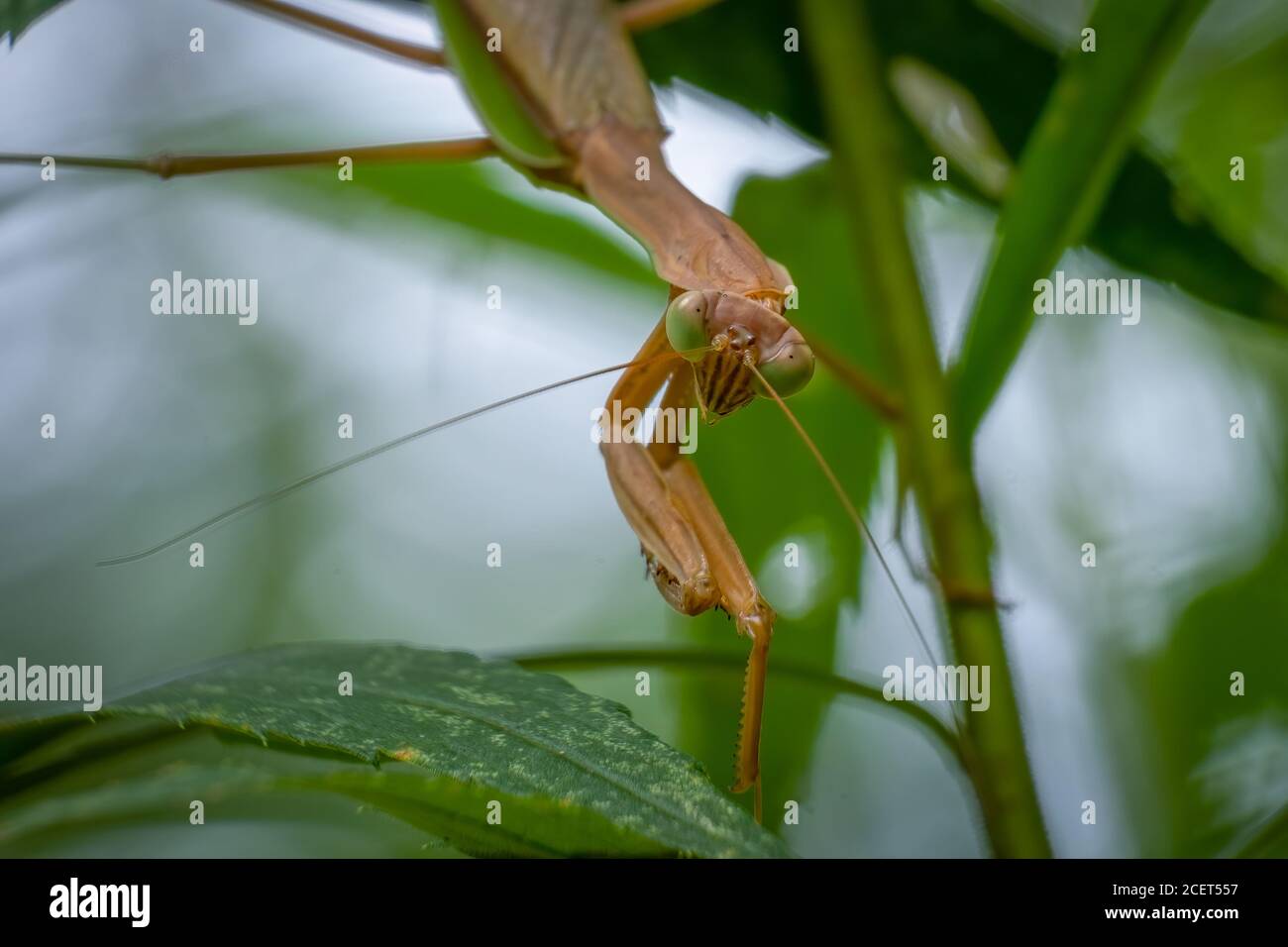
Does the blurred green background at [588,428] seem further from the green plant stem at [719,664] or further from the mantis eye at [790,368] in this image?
the mantis eye at [790,368]

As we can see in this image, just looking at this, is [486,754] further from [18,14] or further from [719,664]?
[18,14]

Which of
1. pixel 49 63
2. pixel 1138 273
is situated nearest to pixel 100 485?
pixel 49 63

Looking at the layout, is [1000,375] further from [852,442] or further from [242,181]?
[242,181]

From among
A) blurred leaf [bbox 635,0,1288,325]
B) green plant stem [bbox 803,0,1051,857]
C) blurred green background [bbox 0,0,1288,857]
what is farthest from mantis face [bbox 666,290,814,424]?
blurred leaf [bbox 635,0,1288,325]

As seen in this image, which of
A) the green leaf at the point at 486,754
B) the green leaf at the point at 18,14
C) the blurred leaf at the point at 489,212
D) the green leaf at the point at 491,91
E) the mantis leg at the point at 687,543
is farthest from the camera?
the blurred leaf at the point at 489,212

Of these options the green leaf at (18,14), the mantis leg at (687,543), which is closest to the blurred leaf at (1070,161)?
the mantis leg at (687,543)

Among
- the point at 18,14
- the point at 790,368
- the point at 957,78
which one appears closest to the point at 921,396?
the point at 790,368
